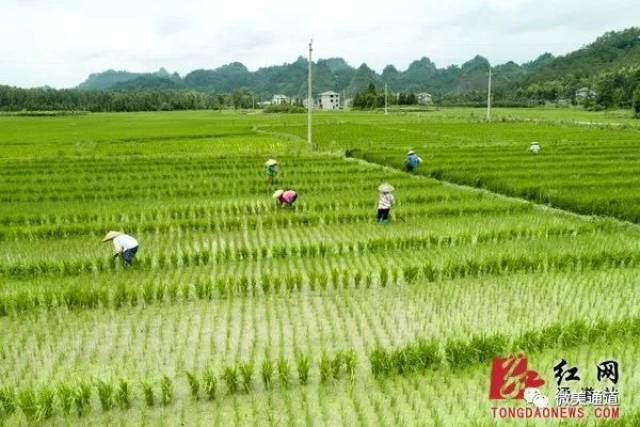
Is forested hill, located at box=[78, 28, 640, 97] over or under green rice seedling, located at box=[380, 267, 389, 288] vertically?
over

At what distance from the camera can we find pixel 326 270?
828cm

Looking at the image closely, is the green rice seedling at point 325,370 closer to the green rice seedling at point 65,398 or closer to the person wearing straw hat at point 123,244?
the green rice seedling at point 65,398

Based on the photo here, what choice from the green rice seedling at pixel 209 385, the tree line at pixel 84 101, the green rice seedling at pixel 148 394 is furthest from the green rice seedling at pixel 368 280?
the tree line at pixel 84 101

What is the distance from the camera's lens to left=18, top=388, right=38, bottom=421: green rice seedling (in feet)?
15.2

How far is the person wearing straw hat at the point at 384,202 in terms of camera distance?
10430mm

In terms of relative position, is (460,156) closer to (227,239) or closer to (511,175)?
(511,175)

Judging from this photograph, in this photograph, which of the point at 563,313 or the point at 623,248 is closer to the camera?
the point at 563,313

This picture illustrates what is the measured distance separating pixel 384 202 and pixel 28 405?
24.2ft

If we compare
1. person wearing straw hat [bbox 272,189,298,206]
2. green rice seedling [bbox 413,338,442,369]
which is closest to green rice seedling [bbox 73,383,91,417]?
green rice seedling [bbox 413,338,442,369]

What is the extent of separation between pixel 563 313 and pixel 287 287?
3368 millimetres

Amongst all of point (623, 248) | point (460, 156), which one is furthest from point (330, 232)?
point (460, 156)

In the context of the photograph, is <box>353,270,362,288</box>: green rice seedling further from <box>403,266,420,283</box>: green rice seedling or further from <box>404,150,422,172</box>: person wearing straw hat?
<box>404,150,422,172</box>: person wearing straw hat

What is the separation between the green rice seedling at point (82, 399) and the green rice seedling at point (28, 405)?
1.00 ft

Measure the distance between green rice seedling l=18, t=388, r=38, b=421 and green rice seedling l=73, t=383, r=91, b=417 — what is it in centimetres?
30
